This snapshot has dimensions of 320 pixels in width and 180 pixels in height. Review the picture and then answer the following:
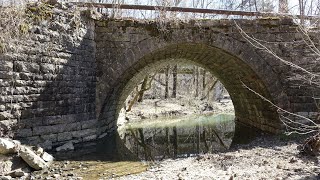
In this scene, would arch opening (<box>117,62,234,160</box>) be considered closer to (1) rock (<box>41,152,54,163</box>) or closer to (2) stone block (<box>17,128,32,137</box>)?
(1) rock (<box>41,152,54,163</box>)

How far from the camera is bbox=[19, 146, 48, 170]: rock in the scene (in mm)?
5833

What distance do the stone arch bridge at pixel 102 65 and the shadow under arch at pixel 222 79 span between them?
64mm

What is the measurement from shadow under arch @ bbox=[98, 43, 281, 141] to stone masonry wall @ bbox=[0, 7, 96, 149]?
0.99 m

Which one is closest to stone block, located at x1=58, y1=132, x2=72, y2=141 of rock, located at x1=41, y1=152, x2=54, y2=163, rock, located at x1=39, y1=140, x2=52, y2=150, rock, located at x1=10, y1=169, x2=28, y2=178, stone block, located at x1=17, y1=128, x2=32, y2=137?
rock, located at x1=39, y1=140, x2=52, y2=150

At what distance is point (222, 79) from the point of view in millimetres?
13242

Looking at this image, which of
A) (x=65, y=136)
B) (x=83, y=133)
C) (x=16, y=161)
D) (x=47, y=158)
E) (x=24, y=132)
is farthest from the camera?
(x=83, y=133)

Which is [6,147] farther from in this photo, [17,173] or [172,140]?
[172,140]

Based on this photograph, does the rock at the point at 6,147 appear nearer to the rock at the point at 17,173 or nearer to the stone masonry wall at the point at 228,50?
the rock at the point at 17,173

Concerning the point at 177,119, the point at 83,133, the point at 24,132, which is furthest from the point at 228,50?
the point at 177,119

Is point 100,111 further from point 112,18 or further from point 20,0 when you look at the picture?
point 20,0

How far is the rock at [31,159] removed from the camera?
583 cm

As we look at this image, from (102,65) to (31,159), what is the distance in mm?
3703

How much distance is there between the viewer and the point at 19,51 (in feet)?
22.5

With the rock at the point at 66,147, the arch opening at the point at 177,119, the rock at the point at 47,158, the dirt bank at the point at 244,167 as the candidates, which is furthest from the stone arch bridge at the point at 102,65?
the dirt bank at the point at 244,167
